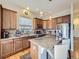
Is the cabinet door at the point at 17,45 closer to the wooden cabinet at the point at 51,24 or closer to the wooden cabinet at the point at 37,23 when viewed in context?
the wooden cabinet at the point at 37,23

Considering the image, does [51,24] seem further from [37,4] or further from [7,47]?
[7,47]

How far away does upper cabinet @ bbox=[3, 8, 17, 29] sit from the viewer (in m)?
5.52

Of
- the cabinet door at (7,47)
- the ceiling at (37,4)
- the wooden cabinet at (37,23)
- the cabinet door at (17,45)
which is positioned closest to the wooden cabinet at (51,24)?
the wooden cabinet at (37,23)

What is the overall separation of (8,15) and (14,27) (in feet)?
2.55

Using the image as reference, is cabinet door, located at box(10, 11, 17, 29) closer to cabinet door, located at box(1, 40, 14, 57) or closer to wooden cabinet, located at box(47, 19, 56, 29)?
cabinet door, located at box(1, 40, 14, 57)

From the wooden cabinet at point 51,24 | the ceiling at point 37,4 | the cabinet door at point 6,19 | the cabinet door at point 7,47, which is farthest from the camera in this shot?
the wooden cabinet at point 51,24

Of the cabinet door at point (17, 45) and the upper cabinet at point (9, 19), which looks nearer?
the upper cabinet at point (9, 19)

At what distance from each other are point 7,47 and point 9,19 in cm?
150

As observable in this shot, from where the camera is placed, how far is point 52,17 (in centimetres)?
1000

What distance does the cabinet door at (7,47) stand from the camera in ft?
16.0

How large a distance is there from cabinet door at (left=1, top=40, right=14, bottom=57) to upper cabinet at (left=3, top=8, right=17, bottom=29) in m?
0.83

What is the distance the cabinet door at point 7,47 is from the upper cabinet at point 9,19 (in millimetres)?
825

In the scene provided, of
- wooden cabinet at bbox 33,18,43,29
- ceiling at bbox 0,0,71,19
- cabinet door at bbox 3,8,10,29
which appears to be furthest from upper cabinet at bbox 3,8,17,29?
wooden cabinet at bbox 33,18,43,29

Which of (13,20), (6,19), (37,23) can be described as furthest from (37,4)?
(37,23)
